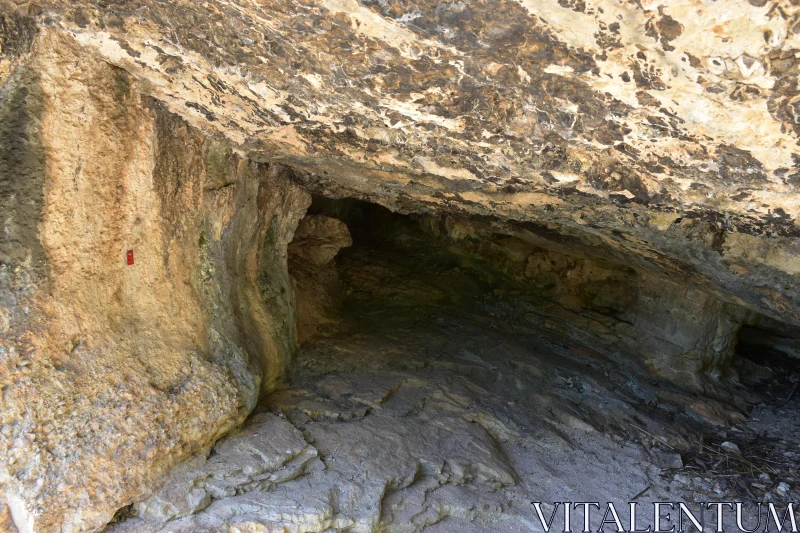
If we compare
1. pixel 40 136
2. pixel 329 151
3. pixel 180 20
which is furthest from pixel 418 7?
pixel 40 136

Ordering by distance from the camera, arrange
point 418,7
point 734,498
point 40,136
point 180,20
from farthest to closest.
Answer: point 734,498 < point 40,136 < point 180,20 < point 418,7

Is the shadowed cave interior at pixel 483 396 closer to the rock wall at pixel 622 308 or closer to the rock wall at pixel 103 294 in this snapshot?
the rock wall at pixel 622 308

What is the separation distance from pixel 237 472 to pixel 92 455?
0.61m

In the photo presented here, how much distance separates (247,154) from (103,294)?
1.04 metres

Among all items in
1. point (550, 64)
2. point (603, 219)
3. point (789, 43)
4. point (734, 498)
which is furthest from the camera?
point (734, 498)

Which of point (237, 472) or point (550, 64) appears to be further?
point (237, 472)

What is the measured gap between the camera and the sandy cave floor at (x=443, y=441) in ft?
8.48

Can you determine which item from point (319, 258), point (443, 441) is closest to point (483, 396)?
point (443, 441)

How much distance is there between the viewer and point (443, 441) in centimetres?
341

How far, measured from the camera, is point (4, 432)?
6.88ft

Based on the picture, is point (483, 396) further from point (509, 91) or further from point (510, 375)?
point (509, 91)

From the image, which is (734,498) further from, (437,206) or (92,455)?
(92,455)

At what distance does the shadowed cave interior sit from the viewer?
2752 mm

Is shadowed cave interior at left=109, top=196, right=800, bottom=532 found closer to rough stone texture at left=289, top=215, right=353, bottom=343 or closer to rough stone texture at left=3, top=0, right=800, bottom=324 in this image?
rough stone texture at left=289, top=215, right=353, bottom=343
